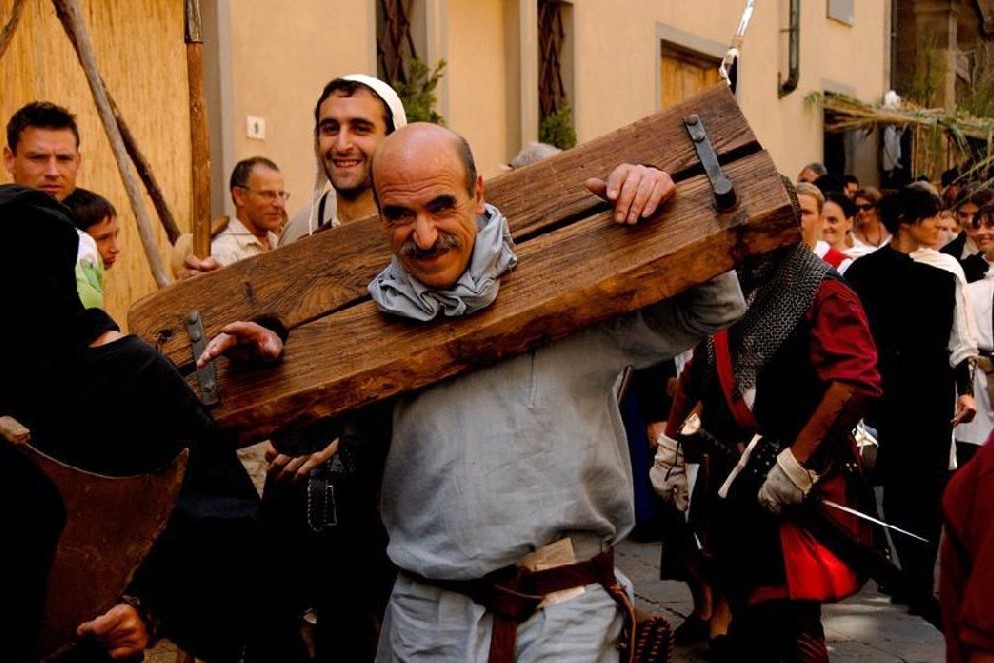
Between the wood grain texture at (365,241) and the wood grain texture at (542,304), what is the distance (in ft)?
0.28

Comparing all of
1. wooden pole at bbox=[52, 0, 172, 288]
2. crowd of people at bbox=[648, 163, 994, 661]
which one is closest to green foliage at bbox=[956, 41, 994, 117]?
crowd of people at bbox=[648, 163, 994, 661]

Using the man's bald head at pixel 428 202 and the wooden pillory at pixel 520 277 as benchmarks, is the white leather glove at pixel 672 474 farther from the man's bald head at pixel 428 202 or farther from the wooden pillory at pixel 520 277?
the man's bald head at pixel 428 202

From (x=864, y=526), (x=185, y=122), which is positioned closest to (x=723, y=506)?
(x=864, y=526)

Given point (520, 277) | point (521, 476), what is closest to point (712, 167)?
point (520, 277)

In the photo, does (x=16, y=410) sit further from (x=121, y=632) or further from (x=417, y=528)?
(x=417, y=528)

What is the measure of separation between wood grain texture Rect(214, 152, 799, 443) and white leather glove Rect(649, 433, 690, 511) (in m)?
2.40

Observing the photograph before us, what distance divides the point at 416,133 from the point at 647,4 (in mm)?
11814

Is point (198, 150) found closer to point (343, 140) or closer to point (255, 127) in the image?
point (343, 140)

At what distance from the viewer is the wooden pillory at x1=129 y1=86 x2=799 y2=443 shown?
11.0 feet

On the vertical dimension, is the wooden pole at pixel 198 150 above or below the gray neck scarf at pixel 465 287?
above

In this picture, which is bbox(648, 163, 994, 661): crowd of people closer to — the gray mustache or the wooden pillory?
the wooden pillory

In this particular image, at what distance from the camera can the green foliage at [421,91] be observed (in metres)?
11.0

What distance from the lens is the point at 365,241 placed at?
384cm

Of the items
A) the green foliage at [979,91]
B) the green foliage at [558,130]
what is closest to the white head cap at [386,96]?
the green foliage at [558,130]
